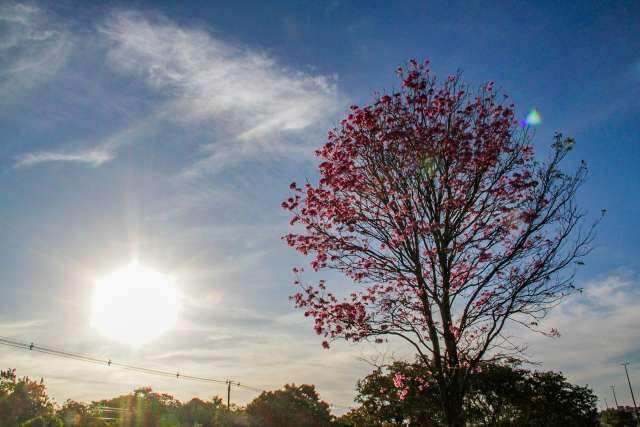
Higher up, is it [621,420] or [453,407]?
[453,407]

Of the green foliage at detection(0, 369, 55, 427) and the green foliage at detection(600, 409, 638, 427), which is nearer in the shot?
the green foliage at detection(0, 369, 55, 427)

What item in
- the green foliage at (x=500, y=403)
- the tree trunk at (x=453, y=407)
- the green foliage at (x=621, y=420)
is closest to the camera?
the tree trunk at (x=453, y=407)

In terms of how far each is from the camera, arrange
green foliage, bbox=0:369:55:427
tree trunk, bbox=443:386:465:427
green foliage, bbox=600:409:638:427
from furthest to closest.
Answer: green foliage, bbox=600:409:638:427
green foliage, bbox=0:369:55:427
tree trunk, bbox=443:386:465:427

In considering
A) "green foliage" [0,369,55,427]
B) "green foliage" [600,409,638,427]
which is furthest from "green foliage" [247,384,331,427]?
"green foliage" [600,409,638,427]

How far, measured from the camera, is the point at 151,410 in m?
40.4

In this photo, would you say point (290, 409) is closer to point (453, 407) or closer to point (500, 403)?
point (500, 403)

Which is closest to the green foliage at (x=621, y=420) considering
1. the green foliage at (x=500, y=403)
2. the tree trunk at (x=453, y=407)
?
the green foliage at (x=500, y=403)

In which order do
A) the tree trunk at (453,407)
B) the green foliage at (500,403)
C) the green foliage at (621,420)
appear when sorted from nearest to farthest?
the tree trunk at (453,407) → the green foliage at (500,403) → the green foliage at (621,420)

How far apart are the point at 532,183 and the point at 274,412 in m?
51.3

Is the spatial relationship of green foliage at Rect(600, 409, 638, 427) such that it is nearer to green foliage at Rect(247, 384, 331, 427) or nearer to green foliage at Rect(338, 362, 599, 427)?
green foliage at Rect(247, 384, 331, 427)

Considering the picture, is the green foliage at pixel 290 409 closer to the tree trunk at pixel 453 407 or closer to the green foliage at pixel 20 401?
the green foliage at pixel 20 401

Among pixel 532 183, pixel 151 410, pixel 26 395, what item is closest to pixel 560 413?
pixel 532 183

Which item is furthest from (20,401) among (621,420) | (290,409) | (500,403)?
(621,420)

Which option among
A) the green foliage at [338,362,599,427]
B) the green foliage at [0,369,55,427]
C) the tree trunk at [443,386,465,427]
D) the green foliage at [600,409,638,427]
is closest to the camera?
the tree trunk at [443,386,465,427]
